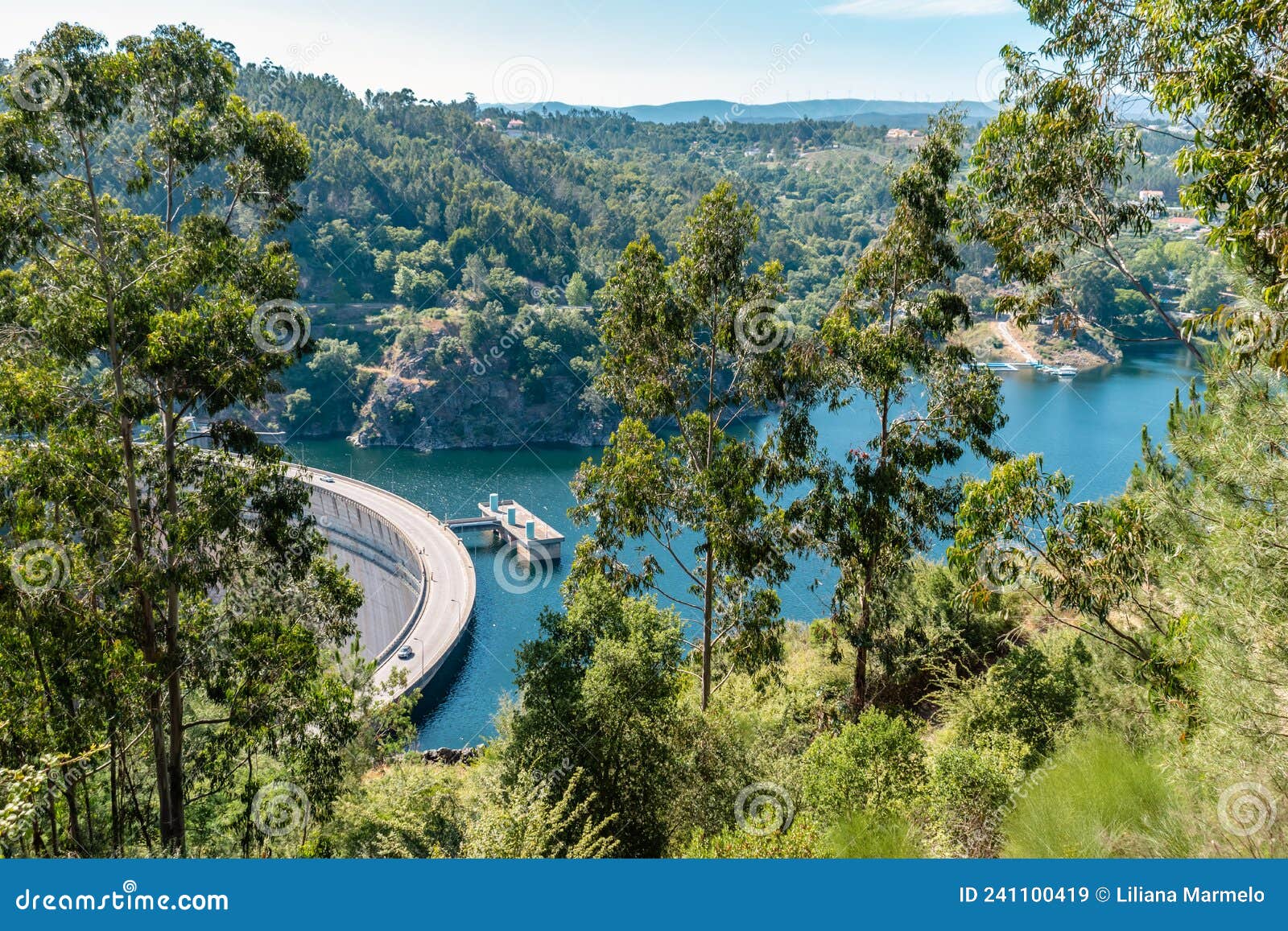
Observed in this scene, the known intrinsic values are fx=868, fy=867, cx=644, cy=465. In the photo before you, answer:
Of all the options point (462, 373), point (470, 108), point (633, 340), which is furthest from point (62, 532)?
point (470, 108)

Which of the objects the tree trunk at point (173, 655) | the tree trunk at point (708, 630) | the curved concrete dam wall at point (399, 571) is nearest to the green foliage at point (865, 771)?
the tree trunk at point (708, 630)

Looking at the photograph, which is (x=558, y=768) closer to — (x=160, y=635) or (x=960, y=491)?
(x=160, y=635)

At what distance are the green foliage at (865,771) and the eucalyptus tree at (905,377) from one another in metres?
3.73

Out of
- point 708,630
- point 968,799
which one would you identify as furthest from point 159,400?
point 968,799

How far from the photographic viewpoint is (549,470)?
61.8 m

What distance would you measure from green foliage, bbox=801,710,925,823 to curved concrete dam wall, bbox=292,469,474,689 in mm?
23113

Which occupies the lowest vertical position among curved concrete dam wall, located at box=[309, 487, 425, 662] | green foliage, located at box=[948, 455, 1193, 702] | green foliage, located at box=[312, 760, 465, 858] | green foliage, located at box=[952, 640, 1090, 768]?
curved concrete dam wall, located at box=[309, 487, 425, 662]

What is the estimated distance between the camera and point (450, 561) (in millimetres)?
42188

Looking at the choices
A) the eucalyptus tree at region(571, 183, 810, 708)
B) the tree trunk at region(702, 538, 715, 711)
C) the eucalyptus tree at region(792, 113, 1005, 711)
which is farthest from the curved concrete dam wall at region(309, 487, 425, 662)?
the eucalyptus tree at region(792, 113, 1005, 711)

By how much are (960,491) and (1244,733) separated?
21.0 ft

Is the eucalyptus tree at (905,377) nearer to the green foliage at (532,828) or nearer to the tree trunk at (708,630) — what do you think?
the tree trunk at (708,630)

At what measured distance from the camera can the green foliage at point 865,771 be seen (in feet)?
29.6

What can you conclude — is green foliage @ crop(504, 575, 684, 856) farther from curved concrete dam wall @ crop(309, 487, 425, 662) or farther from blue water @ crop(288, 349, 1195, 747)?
curved concrete dam wall @ crop(309, 487, 425, 662)

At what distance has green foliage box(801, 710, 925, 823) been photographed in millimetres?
9008
